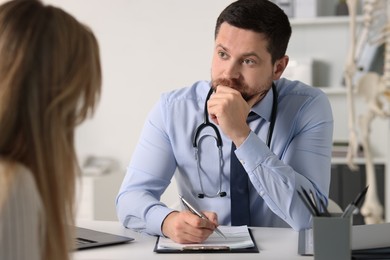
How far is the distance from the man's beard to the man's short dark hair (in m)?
0.14

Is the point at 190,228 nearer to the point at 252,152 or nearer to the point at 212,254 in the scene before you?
the point at 212,254

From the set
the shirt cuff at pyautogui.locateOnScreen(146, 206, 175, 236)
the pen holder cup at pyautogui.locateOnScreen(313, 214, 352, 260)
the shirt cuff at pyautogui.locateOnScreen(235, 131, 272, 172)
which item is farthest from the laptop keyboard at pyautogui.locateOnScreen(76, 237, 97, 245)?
the pen holder cup at pyautogui.locateOnScreen(313, 214, 352, 260)

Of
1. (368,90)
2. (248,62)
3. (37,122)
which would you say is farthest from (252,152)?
(368,90)

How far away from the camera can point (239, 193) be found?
7.40 feet

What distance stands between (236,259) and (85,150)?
3087 mm

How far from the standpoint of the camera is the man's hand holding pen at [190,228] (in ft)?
6.07

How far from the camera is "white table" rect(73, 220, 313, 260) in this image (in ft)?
5.71

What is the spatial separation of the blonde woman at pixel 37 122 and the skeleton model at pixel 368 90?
3011 mm

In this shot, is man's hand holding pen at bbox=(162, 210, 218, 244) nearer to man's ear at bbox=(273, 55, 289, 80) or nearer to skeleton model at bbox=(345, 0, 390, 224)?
man's ear at bbox=(273, 55, 289, 80)

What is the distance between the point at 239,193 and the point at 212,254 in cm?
51

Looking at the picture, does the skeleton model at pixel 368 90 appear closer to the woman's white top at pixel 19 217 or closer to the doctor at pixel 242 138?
the doctor at pixel 242 138

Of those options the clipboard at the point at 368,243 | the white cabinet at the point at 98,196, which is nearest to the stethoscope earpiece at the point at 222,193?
the clipboard at the point at 368,243

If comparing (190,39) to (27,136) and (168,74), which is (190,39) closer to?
(168,74)

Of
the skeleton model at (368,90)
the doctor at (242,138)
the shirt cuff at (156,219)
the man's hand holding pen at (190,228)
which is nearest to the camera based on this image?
the man's hand holding pen at (190,228)
